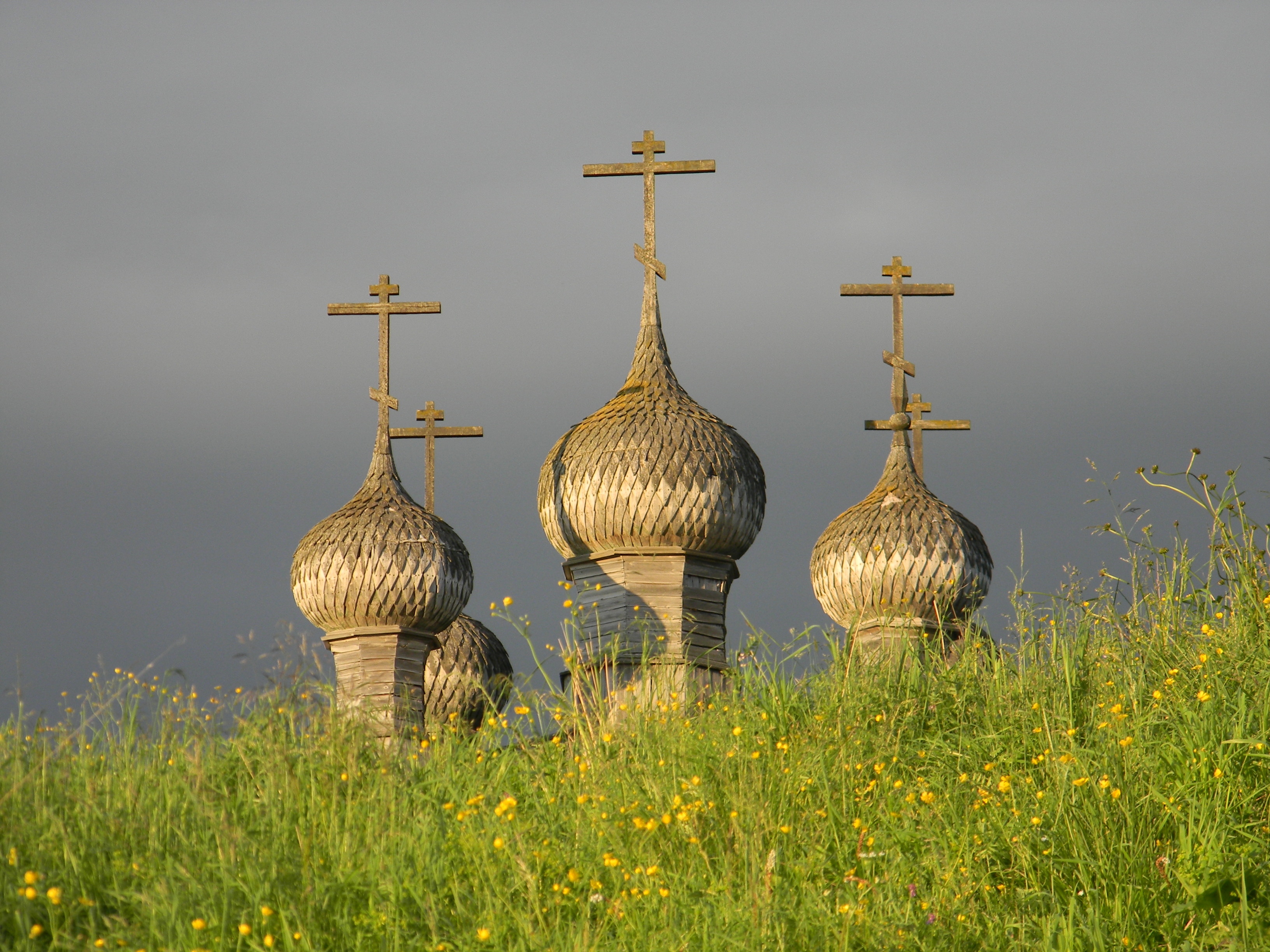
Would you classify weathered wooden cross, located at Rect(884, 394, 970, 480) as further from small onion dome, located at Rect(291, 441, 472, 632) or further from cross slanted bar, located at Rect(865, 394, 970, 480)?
small onion dome, located at Rect(291, 441, 472, 632)

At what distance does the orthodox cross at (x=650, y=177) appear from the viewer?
13.6 m

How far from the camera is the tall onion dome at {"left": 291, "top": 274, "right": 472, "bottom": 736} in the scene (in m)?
14.9

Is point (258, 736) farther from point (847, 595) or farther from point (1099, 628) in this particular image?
point (847, 595)

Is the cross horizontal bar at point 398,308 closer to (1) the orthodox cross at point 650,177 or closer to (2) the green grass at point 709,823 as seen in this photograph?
(1) the orthodox cross at point 650,177

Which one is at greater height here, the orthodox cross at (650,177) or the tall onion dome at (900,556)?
the orthodox cross at (650,177)

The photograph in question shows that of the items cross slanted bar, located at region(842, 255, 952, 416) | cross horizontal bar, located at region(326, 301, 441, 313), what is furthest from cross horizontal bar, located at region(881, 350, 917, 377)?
cross horizontal bar, located at region(326, 301, 441, 313)

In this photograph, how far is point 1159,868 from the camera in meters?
5.37

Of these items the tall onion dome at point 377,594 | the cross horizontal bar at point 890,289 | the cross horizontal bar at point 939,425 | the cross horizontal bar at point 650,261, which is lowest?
the tall onion dome at point 377,594

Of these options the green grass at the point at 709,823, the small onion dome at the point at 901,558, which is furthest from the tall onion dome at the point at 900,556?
the green grass at the point at 709,823

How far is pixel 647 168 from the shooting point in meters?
13.7

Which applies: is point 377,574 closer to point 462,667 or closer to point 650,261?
point 462,667

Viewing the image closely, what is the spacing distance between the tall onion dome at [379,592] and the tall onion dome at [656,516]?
8.43 ft

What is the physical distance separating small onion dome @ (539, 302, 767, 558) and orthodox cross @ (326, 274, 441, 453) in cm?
425

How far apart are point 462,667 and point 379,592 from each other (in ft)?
11.9
